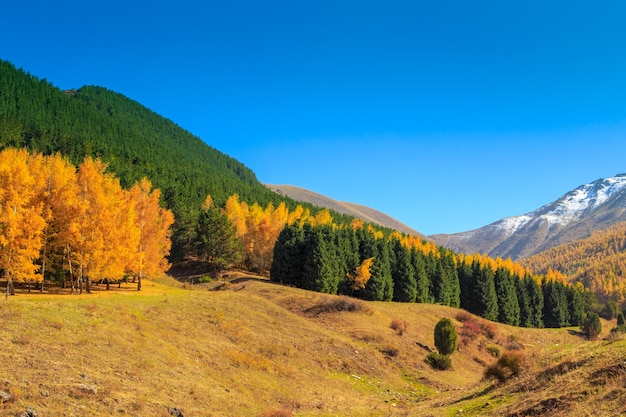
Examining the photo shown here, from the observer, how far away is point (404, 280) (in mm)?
89625

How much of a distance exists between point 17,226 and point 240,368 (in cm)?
2528

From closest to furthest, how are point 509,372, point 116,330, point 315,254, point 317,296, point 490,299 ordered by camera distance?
point 509,372, point 116,330, point 317,296, point 315,254, point 490,299

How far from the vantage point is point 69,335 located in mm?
21906

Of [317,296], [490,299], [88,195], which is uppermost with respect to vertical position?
[88,195]

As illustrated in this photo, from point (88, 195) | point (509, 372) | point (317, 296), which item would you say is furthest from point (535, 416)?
point (317, 296)

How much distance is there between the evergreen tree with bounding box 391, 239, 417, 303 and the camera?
8881cm

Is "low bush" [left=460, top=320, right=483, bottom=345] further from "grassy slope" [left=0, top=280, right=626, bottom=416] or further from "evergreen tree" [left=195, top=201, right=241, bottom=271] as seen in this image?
"evergreen tree" [left=195, top=201, right=241, bottom=271]

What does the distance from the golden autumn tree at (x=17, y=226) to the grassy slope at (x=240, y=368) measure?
10.0 meters

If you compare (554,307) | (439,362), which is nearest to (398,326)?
(439,362)

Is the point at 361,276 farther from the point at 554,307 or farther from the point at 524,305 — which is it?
the point at 554,307

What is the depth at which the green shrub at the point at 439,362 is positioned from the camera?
44.1m

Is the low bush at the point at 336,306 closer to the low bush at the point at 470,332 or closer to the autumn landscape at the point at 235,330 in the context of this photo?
the autumn landscape at the point at 235,330

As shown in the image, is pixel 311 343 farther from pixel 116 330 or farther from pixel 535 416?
pixel 535 416

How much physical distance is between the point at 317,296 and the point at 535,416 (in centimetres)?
4817
